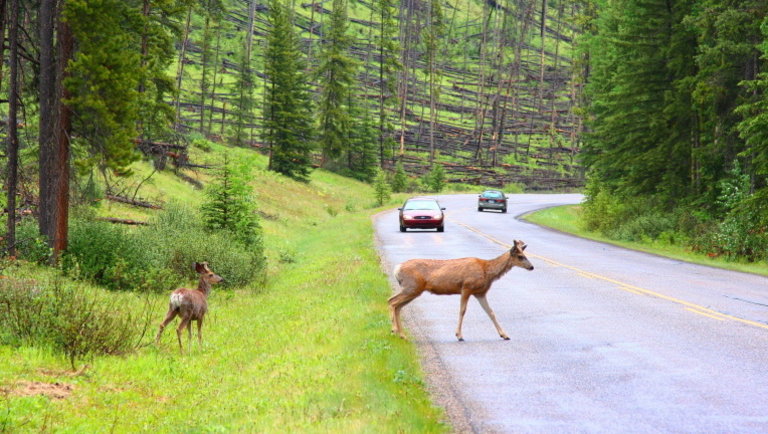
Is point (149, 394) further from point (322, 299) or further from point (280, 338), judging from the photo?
point (322, 299)

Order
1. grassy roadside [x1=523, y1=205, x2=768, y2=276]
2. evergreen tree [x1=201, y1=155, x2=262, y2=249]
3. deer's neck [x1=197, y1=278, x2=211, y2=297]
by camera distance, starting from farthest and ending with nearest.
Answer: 1. grassy roadside [x1=523, y1=205, x2=768, y2=276]
2. evergreen tree [x1=201, y1=155, x2=262, y2=249]
3. deer's neck [x1=197, y1=278, x2=211, y2=297]

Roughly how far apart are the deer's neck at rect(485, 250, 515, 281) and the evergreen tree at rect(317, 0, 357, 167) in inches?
2390

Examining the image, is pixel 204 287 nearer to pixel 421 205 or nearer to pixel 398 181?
pixel 421 205

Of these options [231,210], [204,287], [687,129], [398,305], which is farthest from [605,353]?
[687,129]

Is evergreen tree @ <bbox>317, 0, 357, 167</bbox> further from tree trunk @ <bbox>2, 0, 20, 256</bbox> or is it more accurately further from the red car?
tree trunk @ <bbox>2, 0, 20, 256</bbox>

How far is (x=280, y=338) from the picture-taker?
11883 millimetres

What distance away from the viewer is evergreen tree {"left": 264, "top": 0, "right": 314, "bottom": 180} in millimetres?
58156

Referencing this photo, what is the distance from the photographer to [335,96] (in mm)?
71938

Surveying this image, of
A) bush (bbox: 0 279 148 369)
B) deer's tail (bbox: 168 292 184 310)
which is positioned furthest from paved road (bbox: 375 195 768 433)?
bush (bbox: 0 279 148 369)

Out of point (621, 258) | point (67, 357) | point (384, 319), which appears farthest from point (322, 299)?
Answer: point (621, 258)

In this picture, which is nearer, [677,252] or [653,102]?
[677,252]

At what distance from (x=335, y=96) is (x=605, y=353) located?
2527 inches

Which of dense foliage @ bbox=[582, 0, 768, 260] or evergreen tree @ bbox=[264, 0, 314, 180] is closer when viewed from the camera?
dense foliage @ bbox=[582, 0, 768, 260]

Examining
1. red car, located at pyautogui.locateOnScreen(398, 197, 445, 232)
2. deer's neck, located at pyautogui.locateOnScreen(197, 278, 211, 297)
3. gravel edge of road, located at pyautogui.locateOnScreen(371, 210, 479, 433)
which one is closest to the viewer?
gravel edge of road, located at pyautogui.locateOnScreen(371, 210, 479, 433)
